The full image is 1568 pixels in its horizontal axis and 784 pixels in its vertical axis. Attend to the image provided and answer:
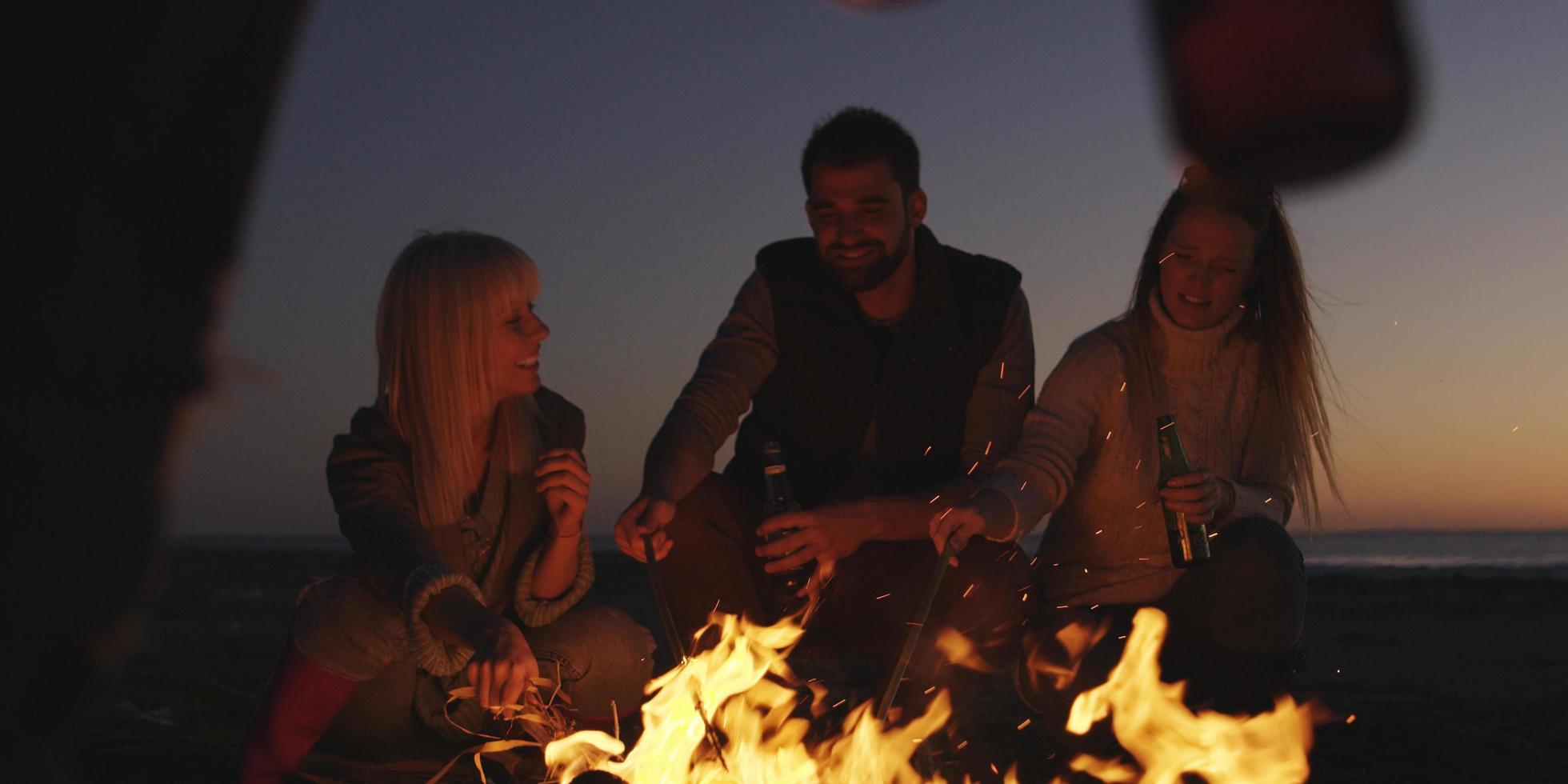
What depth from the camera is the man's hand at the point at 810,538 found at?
3686 mm

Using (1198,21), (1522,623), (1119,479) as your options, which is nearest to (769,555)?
(1119,479)

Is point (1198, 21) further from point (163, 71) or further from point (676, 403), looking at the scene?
point (676, 403)

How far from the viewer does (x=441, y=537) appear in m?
3.51

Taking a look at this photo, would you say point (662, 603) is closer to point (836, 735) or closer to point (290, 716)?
point (836, 735)

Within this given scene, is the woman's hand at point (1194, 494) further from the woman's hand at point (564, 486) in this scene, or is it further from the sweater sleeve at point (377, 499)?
the sweater sleeve at point (377, 499)

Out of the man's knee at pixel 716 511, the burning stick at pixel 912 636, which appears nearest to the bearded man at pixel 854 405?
the man's knee at pixel 716 511

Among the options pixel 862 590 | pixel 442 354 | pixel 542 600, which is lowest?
pixel 862 590

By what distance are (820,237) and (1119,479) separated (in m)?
1.18

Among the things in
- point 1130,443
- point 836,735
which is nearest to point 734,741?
point 836,735

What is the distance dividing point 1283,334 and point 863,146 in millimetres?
1364

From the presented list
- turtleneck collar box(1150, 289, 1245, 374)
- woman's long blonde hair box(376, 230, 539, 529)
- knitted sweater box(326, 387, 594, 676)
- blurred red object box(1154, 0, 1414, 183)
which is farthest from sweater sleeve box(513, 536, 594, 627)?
blurred red object box(1154, 0, 1414, 183)

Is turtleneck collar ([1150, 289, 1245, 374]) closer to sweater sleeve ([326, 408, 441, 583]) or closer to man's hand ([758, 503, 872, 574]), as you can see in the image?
man's hand ([758, 503, 872, 574])

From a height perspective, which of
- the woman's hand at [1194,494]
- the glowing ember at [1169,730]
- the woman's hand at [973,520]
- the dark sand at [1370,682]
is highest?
the woman's hand at [973,520]

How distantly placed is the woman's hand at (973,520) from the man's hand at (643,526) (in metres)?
0.74
